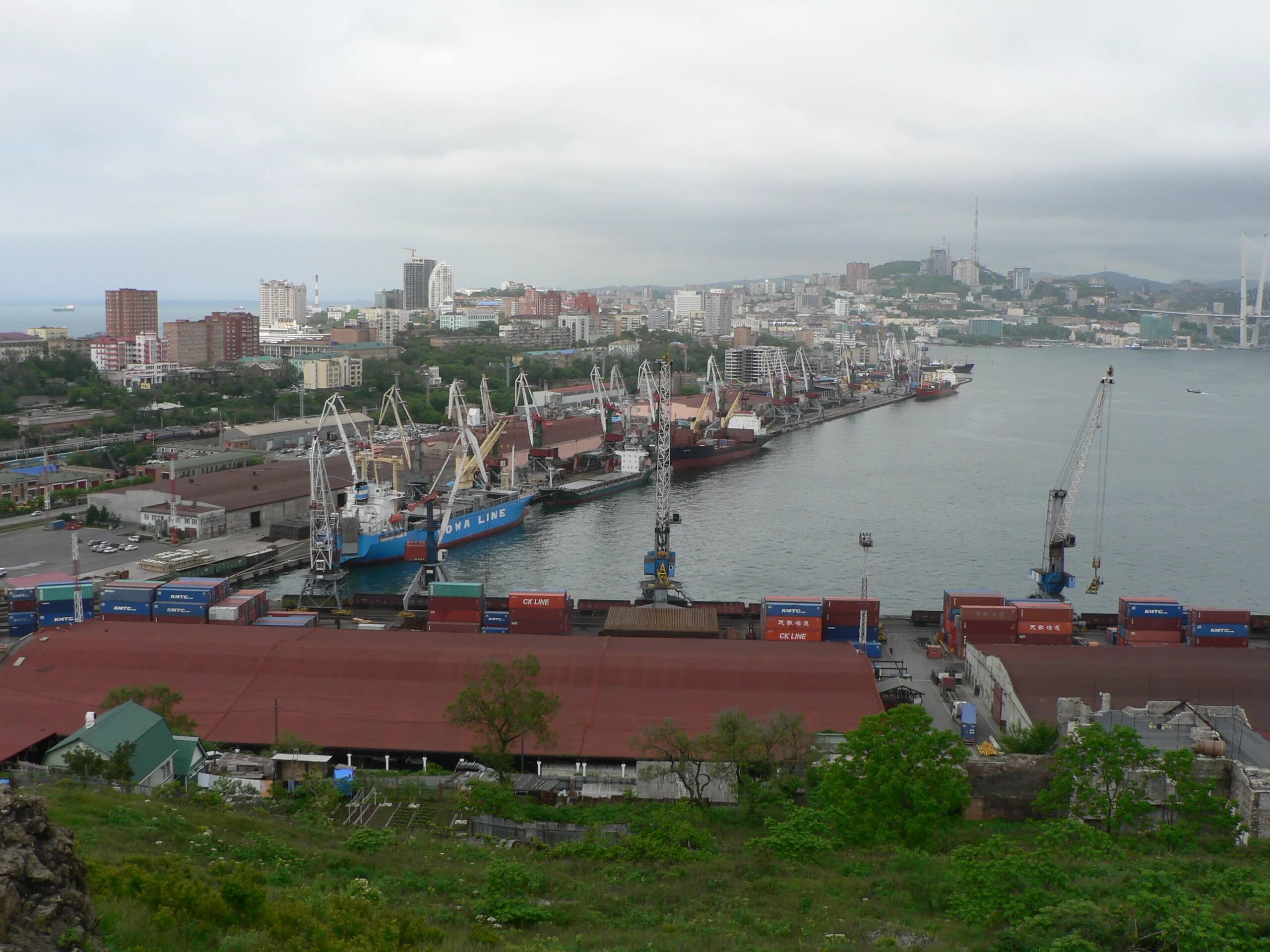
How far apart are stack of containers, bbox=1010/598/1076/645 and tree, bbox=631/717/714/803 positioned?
566cm

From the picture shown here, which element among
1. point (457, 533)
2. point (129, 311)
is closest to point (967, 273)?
point (129, 311)

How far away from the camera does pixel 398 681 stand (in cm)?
1013

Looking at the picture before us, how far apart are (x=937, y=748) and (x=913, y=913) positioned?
4.36 ft

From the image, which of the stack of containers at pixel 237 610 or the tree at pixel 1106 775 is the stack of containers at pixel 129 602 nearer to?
the stack of containers at pixel 237 610

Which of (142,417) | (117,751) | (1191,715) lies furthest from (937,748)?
(142,417)

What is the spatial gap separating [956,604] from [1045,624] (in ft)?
Answer: 3.25

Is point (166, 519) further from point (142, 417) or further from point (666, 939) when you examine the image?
point (666, 939)

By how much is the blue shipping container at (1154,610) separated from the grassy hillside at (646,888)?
656cm

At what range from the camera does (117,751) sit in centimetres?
754

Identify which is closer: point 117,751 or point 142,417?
point 117,751

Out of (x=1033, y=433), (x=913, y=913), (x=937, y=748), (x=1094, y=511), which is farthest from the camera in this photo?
(x=1033, y=433)

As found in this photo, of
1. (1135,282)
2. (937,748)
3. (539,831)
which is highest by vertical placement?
(1135,282)

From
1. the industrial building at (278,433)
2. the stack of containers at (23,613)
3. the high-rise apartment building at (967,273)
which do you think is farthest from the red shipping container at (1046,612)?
the high-rise apartment building at (967,273)

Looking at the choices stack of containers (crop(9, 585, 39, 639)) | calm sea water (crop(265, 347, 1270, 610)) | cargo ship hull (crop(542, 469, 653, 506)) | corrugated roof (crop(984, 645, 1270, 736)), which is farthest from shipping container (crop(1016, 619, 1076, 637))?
cargo ship hull (crop(542, 469, 653, 506))
